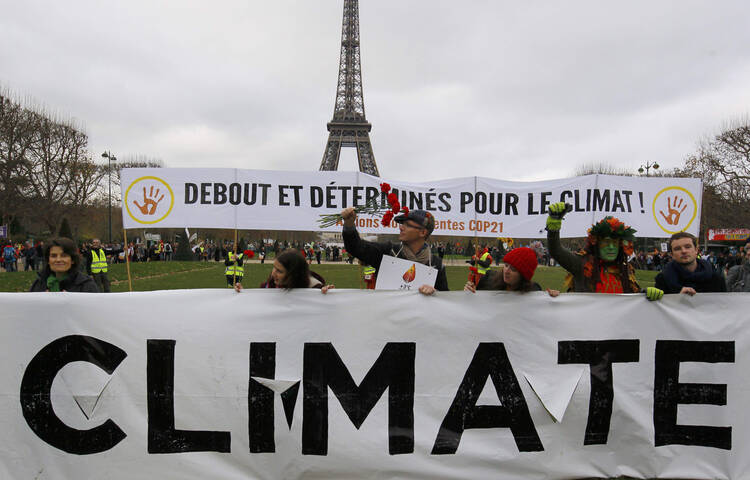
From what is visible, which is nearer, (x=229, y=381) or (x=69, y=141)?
(x=229, y=381)

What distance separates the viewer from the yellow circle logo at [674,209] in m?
6.27

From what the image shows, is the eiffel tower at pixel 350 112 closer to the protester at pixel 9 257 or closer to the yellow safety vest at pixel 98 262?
the protester at pixel 9 257

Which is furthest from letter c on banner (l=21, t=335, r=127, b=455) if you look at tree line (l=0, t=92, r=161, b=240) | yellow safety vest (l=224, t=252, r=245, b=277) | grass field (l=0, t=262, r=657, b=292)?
tree line (l=0, t=92, r=161, b=240)

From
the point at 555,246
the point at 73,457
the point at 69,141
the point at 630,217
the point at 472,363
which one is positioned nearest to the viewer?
the point at 73,457

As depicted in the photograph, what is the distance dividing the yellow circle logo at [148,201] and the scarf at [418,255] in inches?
150

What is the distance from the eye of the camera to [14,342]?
3328 mm

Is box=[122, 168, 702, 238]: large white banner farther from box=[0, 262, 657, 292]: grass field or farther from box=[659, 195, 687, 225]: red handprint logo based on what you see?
box=[0, 262, 657, 292]: grass field

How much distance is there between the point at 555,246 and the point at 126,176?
17.3 ft

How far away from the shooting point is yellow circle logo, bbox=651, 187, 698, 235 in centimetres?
627

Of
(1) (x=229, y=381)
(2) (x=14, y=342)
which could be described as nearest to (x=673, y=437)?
(1) (x=229, y=381)

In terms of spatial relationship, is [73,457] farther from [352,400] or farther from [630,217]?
[630,217]

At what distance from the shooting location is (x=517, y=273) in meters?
3.49

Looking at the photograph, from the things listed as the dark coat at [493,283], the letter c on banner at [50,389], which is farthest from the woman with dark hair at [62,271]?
the dark coat at [493,283]

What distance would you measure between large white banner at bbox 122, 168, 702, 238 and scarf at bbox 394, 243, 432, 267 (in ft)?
7.77
